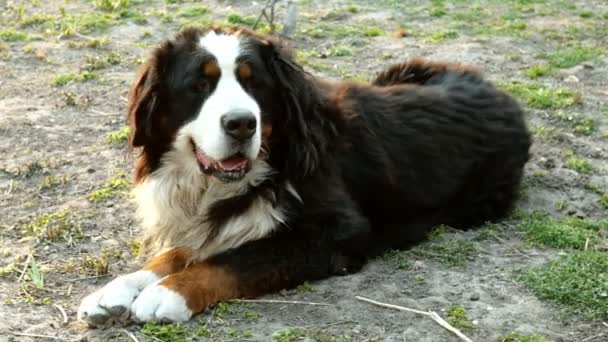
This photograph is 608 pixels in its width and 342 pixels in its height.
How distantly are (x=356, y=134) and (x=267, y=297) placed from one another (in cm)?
131

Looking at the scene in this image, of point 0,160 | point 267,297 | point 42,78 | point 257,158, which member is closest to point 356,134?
point 257,158

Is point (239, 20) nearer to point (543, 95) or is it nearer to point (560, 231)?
point (543, 95)

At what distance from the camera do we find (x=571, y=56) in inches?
402

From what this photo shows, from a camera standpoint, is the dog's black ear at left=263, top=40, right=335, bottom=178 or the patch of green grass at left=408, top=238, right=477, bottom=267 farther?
the patch of green grass at left=408, top=238, right=477, bottom=267

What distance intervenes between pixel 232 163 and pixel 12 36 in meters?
7.33

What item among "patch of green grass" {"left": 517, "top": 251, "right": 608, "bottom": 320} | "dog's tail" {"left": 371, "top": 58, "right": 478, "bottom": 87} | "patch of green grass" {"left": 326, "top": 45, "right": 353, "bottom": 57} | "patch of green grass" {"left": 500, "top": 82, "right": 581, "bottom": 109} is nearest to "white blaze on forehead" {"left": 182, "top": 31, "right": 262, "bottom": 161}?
"patch of green grass" {"left": 517, "top": 251, "right": 608, "bottom": 320}

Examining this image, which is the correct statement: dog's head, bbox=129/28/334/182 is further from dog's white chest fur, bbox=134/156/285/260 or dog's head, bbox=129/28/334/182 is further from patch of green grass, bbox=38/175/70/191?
patch of green grass, bbox=38/175/70/191

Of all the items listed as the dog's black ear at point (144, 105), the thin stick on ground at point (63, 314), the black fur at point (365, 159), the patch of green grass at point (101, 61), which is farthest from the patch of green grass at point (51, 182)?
the patch of green grass at point (101, 61)

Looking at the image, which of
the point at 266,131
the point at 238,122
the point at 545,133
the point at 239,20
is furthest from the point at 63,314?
the point at 239,20

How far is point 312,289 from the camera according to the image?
479cm

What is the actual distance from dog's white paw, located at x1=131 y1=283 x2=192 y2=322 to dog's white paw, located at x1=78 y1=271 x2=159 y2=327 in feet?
0.26

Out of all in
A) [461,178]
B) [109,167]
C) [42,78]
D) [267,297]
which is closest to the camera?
[267,297]

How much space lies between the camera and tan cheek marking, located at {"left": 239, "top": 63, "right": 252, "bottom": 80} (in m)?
4.77

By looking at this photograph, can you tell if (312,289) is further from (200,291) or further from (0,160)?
(0,160)
